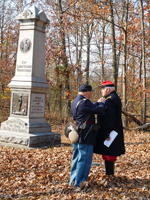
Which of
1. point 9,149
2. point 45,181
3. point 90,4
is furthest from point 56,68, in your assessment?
point 45,181

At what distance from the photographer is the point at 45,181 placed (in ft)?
17.1

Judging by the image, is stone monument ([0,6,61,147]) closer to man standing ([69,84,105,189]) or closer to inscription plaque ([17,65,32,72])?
inscription plaque ([17,65,32,72])

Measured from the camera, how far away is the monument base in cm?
809

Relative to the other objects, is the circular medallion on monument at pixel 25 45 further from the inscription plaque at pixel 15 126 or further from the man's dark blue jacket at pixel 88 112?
the man's dark blue jacket at pixel 88 112

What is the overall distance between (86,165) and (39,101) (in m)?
4.92

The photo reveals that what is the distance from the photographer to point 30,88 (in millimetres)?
8469

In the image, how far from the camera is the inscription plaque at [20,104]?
28.3 ft

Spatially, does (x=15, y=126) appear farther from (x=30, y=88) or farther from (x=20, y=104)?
(x=30, y=88)

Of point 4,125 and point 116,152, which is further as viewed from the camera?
point 4,125

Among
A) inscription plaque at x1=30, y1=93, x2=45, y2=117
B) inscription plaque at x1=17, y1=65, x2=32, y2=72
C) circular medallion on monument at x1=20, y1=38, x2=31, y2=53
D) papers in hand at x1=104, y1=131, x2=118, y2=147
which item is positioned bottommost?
papers in hand at x1=104, y1=131, x2=118, y2=147

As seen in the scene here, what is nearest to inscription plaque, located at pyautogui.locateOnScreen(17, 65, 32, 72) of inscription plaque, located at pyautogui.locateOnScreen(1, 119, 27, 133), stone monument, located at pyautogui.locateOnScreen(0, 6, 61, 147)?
stone monument, located at pyautogui.locateOnScreen(0, 6, 61, 147)

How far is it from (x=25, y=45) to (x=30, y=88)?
1.65 m

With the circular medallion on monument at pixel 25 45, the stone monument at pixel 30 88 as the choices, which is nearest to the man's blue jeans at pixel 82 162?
the stone monument at pixel 30 88

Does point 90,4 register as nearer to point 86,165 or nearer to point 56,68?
point 56,68
